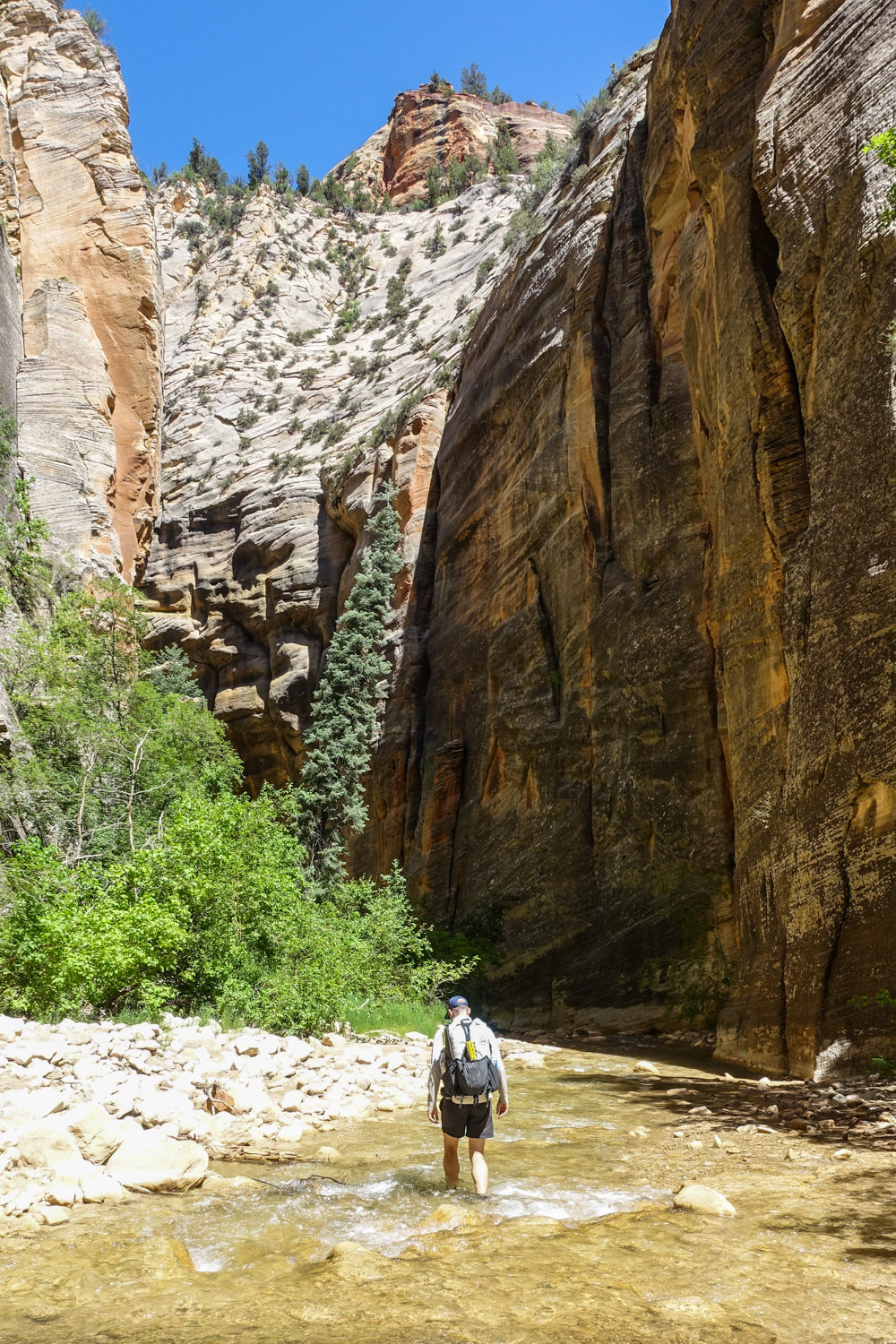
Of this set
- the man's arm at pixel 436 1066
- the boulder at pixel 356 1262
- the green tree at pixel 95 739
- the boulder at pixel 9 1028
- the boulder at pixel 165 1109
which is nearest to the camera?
the boulder at pixel 356 1262

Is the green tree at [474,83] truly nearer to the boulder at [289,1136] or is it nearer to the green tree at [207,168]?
the green tree at [207,168]

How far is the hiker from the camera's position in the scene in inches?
283

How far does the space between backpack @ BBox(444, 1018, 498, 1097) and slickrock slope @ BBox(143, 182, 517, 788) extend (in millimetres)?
27094

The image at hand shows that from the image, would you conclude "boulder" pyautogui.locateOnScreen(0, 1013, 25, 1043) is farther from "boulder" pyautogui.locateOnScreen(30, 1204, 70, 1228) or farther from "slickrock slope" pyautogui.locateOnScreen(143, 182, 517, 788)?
"slickrock slope" pyautogui.locateOnScreen(143, 182, 517, 788)

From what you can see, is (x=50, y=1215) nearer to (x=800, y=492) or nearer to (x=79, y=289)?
(x=800, y=492)

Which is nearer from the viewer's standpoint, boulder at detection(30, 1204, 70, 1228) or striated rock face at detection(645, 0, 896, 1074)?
boulder at detection(30, 1204, 70, 1228)

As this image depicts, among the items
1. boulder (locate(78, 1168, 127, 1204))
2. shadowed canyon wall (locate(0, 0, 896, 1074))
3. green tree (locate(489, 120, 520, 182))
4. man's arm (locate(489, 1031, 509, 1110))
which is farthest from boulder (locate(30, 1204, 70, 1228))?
green tree (locate(489, 120, 520, 182))

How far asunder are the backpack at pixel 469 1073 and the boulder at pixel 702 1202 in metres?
1.61

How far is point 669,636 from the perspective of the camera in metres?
21.3

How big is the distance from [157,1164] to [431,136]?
10416 cm

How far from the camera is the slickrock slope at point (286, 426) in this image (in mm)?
41688

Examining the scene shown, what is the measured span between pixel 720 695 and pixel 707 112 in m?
12.6

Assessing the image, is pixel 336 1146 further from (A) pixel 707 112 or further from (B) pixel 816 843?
(A) pixel 707 112

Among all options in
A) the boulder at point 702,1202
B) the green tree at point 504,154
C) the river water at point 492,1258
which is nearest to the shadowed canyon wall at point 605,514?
the river water at point 492,1258
